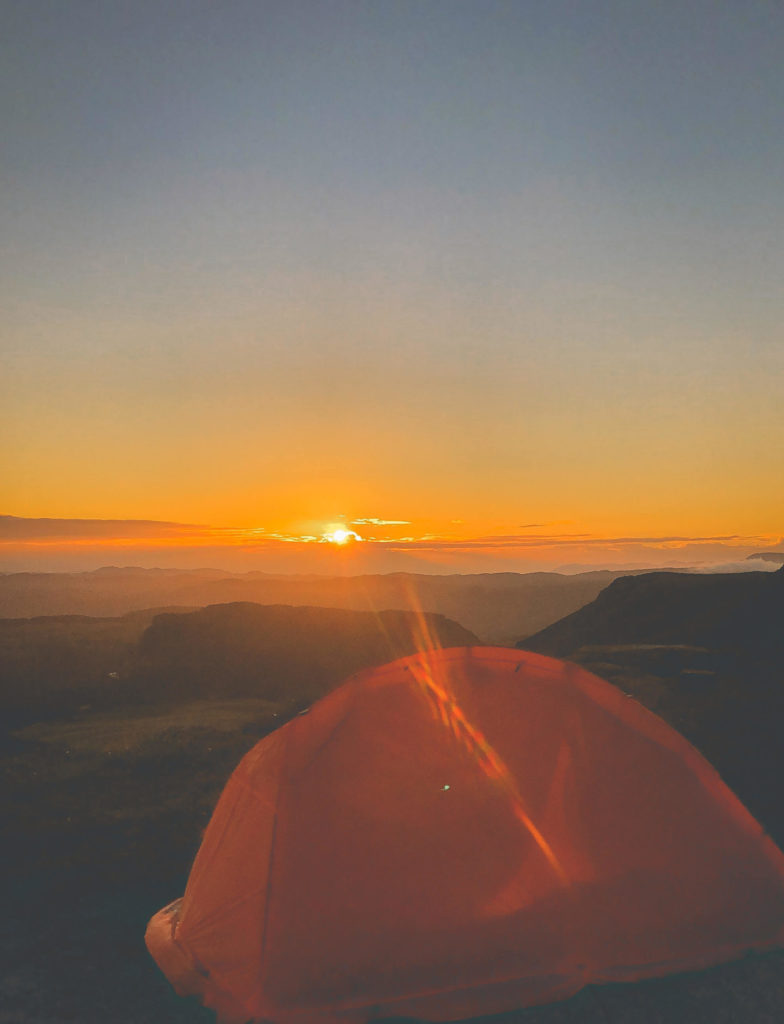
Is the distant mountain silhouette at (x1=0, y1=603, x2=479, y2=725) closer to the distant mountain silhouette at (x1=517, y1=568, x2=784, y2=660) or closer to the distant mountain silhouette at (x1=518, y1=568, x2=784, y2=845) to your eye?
the distant mountain silhouette at (x1=517, y1=568, x2=784, y2=660)

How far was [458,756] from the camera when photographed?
654 cm

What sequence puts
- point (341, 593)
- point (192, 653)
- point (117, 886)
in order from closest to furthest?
point (117, 886) < point (192, 653) < point (341, 593)

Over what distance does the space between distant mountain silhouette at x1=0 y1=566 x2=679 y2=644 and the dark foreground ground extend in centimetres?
5625

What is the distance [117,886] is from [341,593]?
120 meters

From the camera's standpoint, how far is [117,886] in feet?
26.3

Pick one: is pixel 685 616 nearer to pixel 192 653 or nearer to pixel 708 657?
pixel 708 657

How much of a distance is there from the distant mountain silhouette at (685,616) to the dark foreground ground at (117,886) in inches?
553

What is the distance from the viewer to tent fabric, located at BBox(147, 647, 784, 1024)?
5.73 meters

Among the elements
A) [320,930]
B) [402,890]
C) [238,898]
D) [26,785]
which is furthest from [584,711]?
[26,785]

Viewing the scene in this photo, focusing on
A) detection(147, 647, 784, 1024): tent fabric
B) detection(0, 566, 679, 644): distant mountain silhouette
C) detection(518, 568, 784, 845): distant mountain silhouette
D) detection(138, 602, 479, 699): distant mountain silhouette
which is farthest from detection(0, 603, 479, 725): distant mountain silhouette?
detection(0, 566, 679, 644): distant mountain silhouette

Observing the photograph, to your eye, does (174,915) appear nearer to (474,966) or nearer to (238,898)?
(238,898)

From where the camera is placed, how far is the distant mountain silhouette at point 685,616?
2392 cm

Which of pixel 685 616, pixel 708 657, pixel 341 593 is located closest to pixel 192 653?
pixel 708 657

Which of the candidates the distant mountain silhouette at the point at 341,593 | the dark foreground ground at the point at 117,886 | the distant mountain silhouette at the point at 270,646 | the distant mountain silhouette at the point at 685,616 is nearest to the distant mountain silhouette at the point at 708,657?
the distant mountain silhouette at the point at 685,616
